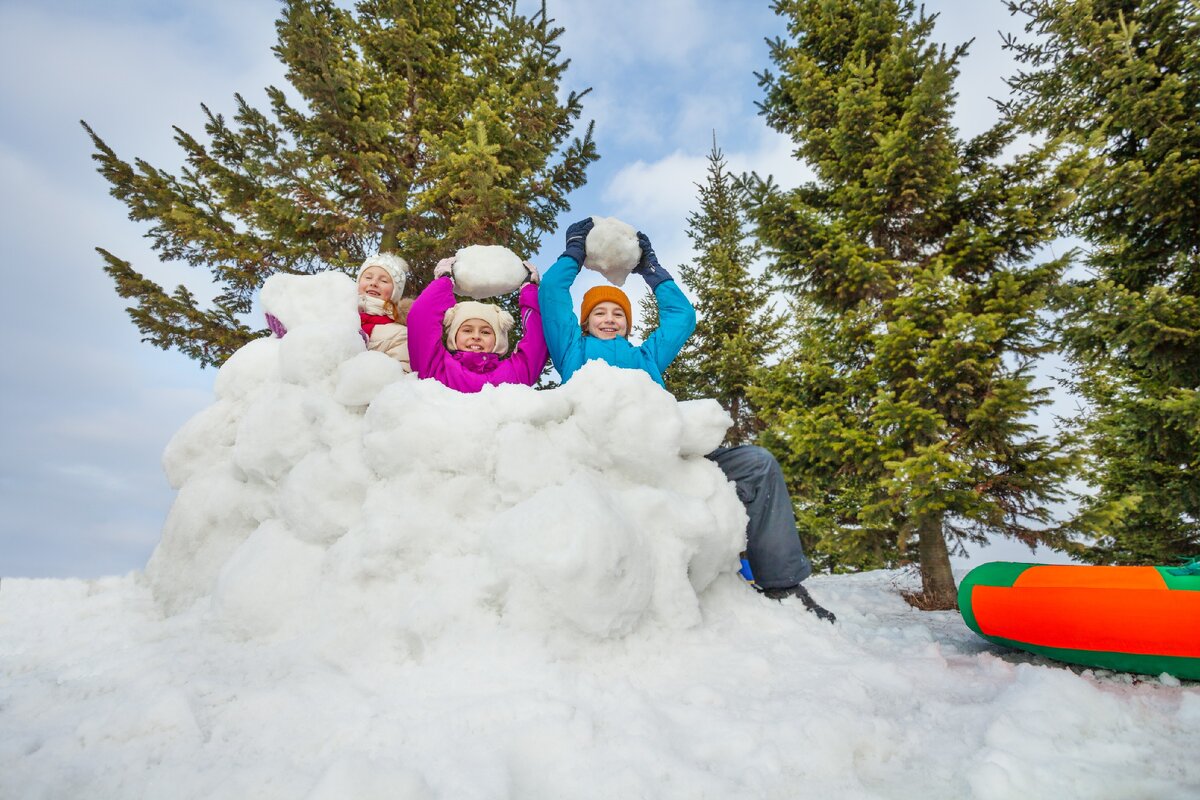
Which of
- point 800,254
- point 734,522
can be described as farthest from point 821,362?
point 734,522

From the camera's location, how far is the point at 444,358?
3.32 metres

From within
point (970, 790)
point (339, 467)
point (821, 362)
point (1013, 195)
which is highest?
point (1013, 195)

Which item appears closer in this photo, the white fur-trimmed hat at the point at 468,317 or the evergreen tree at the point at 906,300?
the white fur-trimmed hat at the point at 468,317

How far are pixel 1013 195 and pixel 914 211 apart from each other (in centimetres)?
91

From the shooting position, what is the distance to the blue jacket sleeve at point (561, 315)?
11.4ft

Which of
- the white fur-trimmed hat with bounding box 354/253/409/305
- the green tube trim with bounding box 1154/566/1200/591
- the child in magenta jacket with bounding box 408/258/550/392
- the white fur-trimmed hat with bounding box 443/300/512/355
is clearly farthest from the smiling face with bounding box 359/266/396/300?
the green tube trim with bounding box 1154/566/1200/591

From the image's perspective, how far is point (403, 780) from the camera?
1.18m

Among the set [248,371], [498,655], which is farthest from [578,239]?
[498,655]

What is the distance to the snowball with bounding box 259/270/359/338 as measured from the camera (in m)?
3.64

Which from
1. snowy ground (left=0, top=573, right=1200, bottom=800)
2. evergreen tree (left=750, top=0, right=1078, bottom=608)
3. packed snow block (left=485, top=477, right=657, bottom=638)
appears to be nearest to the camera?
snowy ground (left=0, top=573, right=1200, bottom=800)

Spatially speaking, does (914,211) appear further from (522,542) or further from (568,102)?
(522,542)

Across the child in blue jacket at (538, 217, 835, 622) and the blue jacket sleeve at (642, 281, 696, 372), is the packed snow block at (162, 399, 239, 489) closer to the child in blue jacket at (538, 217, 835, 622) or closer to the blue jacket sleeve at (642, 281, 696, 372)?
the child in blue jacket at (538, 217, 835, 622)

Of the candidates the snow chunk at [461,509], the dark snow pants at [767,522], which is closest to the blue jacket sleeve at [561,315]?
the snow chunk at [461,509]

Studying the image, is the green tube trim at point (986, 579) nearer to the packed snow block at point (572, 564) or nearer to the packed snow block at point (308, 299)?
the packed snow block at point (572, 564)
